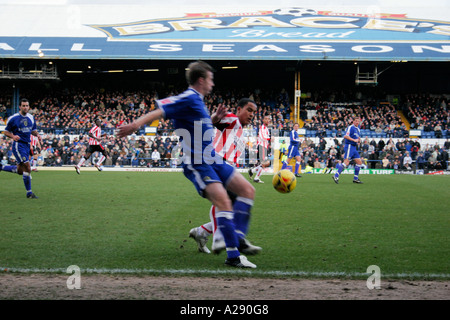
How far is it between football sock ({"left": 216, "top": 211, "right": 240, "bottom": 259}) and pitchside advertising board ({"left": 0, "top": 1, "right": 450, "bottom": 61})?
2825cm

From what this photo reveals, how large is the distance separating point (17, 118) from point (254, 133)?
2039cm

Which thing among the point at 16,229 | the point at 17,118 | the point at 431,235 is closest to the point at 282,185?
the point at 431,235

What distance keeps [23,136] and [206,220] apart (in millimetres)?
6416

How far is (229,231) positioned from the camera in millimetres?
5070

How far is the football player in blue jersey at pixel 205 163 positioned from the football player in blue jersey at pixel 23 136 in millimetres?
7707

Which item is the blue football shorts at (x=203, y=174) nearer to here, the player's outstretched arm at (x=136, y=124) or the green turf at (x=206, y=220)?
the player's outstretched arm at (x=136, y=124)

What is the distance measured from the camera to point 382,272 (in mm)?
4848

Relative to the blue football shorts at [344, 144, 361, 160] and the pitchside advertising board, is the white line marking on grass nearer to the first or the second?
the blue football shorts at [344, 144, 361, 160]

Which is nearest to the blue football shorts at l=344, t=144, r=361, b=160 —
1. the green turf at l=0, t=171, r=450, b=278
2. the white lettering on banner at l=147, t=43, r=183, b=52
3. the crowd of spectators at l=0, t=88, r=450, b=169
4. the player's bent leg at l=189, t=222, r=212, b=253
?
the green turf at l=0, t=171, r=450, b=278

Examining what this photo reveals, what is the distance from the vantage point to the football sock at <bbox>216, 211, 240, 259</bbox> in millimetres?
5051

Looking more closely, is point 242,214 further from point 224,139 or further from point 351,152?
point 351,152

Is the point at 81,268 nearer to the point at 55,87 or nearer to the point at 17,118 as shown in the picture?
the point at 17,118

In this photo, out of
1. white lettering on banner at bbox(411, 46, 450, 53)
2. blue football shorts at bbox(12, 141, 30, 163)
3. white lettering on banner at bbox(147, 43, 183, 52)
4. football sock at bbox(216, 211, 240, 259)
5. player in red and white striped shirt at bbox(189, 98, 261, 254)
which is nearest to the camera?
football sock at bbox(216, 211, 240, 259)

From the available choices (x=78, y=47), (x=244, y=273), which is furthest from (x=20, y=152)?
(x=78, y=47)
